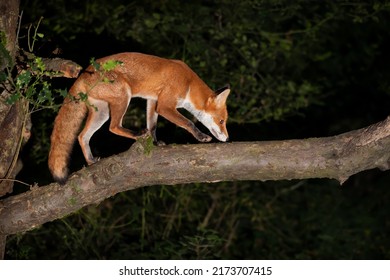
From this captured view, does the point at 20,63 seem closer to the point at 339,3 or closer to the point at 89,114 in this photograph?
the point at 89,114

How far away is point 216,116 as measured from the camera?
7.03m

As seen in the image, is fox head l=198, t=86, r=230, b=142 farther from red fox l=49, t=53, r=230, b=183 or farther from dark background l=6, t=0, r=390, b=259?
dark background l=6, t=0, r=390, b=259

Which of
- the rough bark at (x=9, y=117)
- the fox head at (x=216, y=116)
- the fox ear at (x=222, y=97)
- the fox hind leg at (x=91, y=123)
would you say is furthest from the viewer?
the fox head at (x=216, y=116)

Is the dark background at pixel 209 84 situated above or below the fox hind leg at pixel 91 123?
above

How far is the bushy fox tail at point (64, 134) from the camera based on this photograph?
17.9 feet

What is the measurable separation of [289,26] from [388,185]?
5.51 metres

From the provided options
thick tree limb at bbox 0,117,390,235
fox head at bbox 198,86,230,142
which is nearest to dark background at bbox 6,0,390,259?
fox head at bbox 198,86,230,142

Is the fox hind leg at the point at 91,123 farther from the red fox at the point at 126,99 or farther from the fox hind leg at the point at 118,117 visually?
the fox hind leg at the point at 118,117

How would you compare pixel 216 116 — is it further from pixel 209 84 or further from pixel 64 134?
pixel 64 134

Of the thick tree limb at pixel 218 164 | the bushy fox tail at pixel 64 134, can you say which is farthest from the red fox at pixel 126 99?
the thick tree limb at pixel 218 164

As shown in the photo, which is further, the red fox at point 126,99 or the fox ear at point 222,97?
the fox ear at point 222,97

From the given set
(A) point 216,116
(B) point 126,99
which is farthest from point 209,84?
(B) point 126,99

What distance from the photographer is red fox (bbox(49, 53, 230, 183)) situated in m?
5.78

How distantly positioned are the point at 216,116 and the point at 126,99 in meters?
1.37
